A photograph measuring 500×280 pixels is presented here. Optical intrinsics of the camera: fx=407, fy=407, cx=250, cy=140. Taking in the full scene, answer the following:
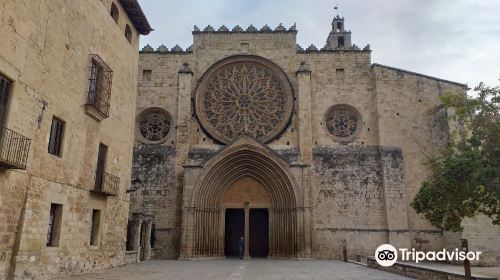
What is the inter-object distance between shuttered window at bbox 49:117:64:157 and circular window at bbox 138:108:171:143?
947 cm

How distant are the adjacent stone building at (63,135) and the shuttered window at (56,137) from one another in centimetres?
2

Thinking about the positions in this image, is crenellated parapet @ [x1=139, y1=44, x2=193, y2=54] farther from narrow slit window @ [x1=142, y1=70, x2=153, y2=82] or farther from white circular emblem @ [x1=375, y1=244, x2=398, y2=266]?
white circular emblem @ [x1=375, y1=244, x2=398, y2=266]

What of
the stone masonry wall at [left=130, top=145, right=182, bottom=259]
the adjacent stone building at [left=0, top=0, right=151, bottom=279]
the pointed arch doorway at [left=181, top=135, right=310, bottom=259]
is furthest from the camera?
the stone masonry wall at [left=130, top=145, right=182, bottom=259]

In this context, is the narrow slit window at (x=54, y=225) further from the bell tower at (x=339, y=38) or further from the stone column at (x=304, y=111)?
the bell tower at (x=339, y=38)

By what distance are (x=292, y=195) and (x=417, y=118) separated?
22.9 feet

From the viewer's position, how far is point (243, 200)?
725 inches

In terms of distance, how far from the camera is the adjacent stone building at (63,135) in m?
7.78

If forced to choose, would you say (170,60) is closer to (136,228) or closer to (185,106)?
(185,106)

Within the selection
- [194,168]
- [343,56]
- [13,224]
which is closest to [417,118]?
[343,56]

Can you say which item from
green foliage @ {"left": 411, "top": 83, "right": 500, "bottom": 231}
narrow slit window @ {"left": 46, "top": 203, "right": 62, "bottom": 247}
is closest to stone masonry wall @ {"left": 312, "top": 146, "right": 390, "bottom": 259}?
green foliage @ {"left": 411, "top": 83, "right": 500, "bottom": 231}

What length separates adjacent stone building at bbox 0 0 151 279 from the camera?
778cm

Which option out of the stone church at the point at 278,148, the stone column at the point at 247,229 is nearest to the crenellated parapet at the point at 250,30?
the stone church at the point at 278,148

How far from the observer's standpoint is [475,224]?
15.6 metres

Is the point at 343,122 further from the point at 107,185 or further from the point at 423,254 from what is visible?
the point at 107,185
